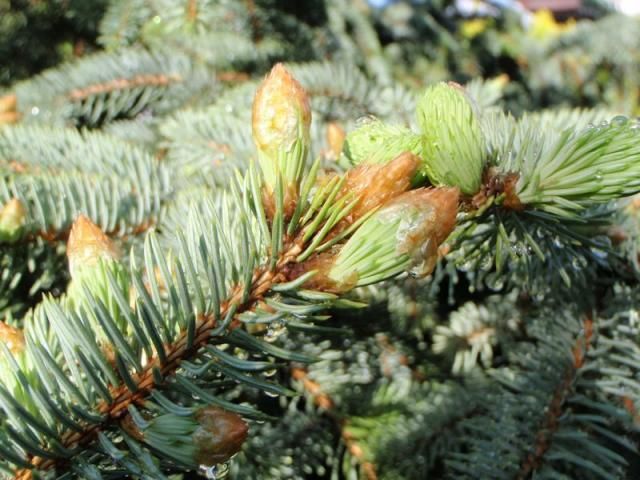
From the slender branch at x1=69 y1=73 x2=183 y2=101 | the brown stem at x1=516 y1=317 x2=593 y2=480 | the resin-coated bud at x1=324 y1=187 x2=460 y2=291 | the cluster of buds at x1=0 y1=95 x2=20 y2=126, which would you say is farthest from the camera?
the slender branch at x1=69 y1=73 x2=183 y2=101

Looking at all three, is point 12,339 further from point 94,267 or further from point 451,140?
point 451,140

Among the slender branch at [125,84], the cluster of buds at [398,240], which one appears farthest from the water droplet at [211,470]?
the slender branch at [125,84]

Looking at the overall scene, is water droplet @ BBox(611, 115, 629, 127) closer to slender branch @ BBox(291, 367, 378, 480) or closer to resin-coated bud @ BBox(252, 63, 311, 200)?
resin-coated bud @ BBox(252, 63, 311, 200)

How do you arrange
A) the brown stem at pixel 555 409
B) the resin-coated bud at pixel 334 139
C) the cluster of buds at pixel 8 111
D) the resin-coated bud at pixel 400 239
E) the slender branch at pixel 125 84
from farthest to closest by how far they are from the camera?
the slender branch at pixel 125 84 < the cluster of buds at pixel 8 111 < the resin-coated bud at pixel 334 139 < the brown stem at pixel 555 409 < the resin-coated bud at pixel 400 239

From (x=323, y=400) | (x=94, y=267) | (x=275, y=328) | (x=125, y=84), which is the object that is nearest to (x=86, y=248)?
(x=94, y=267)

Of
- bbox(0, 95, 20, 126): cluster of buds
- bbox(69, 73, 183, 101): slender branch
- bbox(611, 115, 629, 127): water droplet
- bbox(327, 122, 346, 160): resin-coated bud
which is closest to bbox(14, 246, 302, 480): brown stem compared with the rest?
bbox(611, 115, 629, 127): water droplet

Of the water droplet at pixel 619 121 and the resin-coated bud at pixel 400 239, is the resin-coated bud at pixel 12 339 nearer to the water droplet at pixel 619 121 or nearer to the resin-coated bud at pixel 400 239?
the resin-coated bud at pixel 400 239

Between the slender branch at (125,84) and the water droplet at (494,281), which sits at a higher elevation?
the slender branch at (125,84)

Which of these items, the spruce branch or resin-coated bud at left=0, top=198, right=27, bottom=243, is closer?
the spruce branch
